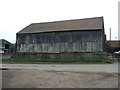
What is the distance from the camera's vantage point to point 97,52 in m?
27.8

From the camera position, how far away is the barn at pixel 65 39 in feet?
97.1

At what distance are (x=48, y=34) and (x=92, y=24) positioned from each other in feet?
29.9

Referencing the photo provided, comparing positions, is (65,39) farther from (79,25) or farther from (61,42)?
(79,25)

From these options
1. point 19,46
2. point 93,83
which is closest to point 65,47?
point 19,46

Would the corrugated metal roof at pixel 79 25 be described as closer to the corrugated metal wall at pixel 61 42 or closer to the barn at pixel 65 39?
the barn at pixel 65 39

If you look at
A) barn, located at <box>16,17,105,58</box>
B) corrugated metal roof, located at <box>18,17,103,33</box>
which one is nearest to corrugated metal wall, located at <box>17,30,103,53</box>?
barn, located at <box>16,17,105,58</box>

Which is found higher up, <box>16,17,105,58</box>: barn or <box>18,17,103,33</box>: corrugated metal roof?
<box>18,17,103,33</box>: corrugated metal roof

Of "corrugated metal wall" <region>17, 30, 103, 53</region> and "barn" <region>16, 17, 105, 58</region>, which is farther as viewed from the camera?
"corrugated metal wall" <region>17, 30, 103, 53</region>

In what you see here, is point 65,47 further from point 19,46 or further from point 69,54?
point 19,46

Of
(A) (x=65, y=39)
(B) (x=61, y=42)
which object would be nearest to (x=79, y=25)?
(A) (x=65, y=39)

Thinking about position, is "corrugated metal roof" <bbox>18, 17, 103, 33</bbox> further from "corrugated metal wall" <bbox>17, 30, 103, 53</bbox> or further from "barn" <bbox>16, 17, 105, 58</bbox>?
"corrugated metal wall" <bbox>17, 30, 103, 53</bbox>

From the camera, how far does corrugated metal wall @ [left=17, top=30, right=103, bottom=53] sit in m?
29.8

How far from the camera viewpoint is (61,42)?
31922mm

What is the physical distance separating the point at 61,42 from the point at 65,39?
1001mm
